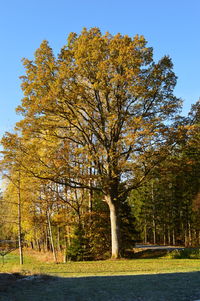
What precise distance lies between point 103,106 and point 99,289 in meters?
13.8

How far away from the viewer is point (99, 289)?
7230mm

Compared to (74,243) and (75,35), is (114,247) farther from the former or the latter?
(75,35)

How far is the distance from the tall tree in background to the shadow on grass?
9305 millimetres

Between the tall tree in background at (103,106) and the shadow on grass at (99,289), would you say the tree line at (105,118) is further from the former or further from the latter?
the shadow on grass at (99,289)

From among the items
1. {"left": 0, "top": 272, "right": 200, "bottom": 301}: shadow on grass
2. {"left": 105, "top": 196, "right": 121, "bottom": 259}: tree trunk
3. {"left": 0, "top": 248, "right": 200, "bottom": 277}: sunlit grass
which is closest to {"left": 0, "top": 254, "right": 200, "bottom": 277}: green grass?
{"left": 0, "top": 248, "right": 200, "bottom": 277}: sunlit grass

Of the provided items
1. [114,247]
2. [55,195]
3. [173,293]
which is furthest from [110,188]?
[173,293]

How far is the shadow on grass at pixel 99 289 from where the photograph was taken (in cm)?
636

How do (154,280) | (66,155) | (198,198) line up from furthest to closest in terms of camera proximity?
1. (198,198)
2. (66,155)
3. (154,280)

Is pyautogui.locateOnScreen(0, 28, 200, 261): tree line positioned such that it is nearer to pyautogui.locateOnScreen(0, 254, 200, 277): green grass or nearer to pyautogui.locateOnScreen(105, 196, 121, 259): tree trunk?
pyautogui.locateOnScreen(105, 196, 121, 259): tree trunk

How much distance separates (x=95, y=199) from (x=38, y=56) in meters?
13.4

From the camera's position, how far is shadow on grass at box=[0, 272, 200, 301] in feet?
20.9

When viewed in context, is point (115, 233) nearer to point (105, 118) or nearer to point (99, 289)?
point (105, 118)

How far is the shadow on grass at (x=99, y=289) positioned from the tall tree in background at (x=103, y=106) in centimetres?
931

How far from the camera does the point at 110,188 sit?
748 inches
